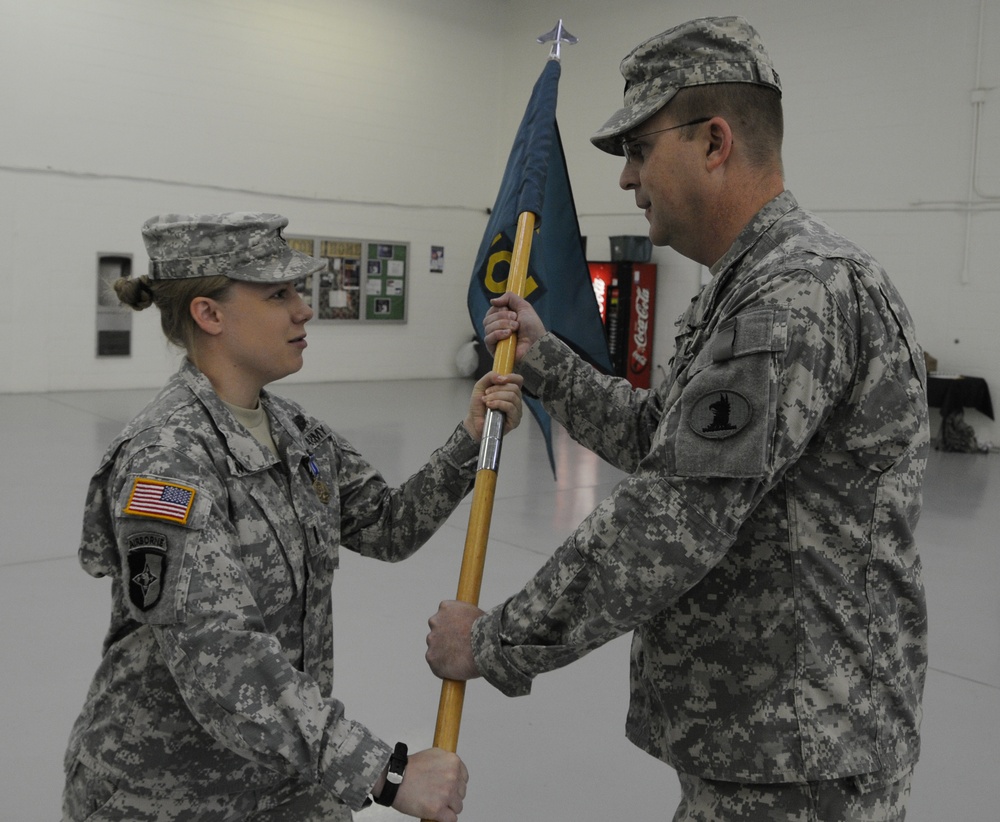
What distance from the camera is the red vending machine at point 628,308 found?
1162cm

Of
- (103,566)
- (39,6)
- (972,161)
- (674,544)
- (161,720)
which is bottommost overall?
(161,720)

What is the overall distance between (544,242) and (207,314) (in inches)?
47.0

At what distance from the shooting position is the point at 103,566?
1.59m

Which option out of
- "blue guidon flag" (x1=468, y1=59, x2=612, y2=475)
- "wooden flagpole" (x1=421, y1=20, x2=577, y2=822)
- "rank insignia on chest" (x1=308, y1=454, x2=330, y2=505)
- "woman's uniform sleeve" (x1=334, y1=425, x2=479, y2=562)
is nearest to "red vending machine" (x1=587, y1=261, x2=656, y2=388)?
"blue guidon flag" (x1=468, y1=59, x2=612, y2=475)

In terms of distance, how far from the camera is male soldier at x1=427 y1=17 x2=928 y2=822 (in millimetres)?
1336

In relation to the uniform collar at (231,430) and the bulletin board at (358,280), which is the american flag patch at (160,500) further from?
the bulletin board at (358,280)

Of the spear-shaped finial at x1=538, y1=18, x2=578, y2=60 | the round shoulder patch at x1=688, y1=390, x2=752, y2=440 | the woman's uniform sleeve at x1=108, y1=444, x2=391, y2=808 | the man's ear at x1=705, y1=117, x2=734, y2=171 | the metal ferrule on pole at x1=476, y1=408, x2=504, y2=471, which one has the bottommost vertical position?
the woman's uniform sleeve at x1=108, y1=444, x2=391, y2=808

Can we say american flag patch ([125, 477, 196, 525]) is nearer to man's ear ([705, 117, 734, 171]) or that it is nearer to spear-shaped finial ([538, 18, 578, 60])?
man's ear ([705, 117, 734, 171])

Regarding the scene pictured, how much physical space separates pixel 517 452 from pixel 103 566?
6.71 metres

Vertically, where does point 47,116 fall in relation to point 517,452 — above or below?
→ above

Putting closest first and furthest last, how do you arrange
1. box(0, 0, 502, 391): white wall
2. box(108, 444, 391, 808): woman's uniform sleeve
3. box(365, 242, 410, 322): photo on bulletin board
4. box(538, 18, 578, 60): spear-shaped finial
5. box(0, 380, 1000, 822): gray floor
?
1. box(108, 444, 391, 808): woman's uniform sleeve
2. box(538, 18, 578, 60): spear-shaped finial
3. box(0, 380, 1000, 822): gray floor
4. box(0, 0, 502, 391): white wall
5. box(365, 242, 410, 322): photo on bulletin board

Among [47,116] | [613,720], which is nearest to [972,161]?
[613,720]

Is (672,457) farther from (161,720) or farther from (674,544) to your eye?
(161,720)

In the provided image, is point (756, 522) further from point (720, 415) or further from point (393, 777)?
point (393, 777)
